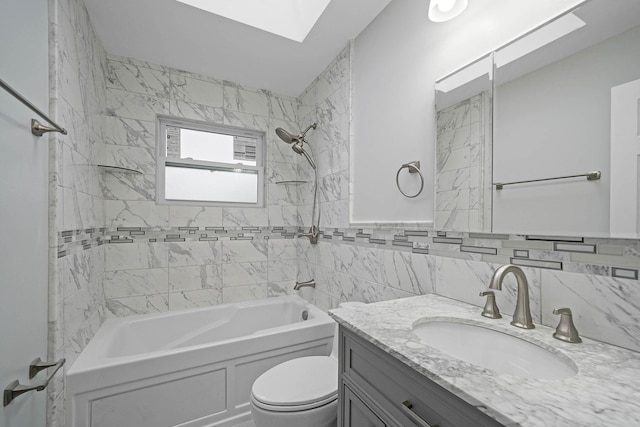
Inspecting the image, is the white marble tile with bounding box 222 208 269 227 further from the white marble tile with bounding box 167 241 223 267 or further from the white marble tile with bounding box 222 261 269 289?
the white marble tile with bounding box 222 261 269 289

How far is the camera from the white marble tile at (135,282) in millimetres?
2086

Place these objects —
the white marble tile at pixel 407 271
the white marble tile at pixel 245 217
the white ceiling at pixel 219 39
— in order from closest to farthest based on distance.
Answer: the white marble tile at pixel 407 271 → the white ceiling at pixel 219 39 → the white marble tile at pixel 245 217

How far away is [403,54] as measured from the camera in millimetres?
1547

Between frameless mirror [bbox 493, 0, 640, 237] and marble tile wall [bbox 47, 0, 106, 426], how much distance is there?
1834 millimetres

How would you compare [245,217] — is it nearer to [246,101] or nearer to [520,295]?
[246,101]

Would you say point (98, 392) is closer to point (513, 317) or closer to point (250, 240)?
point (250, 240)

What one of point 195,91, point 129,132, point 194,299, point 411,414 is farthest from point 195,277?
point 411,414

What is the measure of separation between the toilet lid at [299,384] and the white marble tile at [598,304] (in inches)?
38.7

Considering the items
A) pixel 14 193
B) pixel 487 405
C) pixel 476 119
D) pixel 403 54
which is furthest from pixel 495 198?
pixel 14 193

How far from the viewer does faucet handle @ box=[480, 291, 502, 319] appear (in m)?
0.97

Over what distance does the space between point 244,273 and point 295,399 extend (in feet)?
4.90

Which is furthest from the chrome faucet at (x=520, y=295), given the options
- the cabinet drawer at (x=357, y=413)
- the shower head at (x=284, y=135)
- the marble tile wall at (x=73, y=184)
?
the shower head at (x=284, y=135)

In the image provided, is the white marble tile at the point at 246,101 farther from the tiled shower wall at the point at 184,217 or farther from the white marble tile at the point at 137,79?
the white marble tile at the point at 137,79

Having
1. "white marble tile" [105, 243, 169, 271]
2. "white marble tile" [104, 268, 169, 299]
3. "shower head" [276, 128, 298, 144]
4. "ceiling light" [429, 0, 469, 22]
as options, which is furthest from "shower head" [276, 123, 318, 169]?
"white marble tile" [104, 268, 169, 299]
